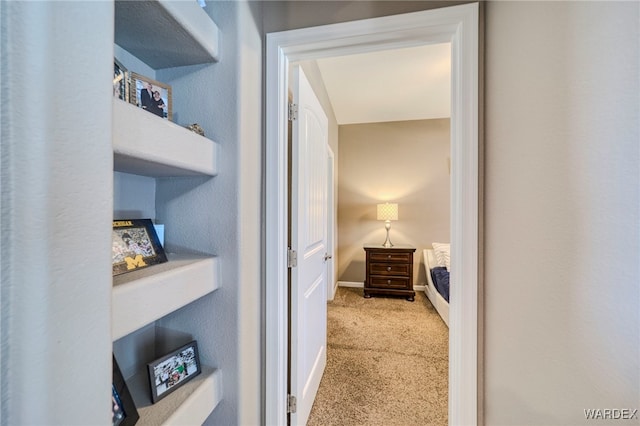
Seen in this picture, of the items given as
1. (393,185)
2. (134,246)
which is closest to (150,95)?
(134,246)

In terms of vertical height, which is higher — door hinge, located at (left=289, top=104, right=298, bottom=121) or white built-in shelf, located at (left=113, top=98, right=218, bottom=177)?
door hinge, located at (left=289, top=104, right=298, bottom=121)

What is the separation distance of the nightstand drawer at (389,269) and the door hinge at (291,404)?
8.42ft

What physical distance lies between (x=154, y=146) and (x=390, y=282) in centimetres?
352

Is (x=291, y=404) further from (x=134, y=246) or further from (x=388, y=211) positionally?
(x=388, y=211)

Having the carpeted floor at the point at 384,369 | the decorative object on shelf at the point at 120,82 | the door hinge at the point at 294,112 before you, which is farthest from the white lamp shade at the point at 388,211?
the decorative object on shelf at the point at 120,82

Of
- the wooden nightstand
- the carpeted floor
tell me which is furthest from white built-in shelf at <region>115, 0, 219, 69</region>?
the wooden nightstand

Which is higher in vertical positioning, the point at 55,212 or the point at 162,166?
the point at 162,166

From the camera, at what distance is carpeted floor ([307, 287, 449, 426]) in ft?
5.45

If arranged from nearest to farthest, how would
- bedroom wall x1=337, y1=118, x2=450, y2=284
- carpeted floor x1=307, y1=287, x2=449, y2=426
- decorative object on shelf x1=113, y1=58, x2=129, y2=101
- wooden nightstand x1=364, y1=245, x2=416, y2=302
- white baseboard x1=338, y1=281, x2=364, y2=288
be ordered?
decorative object on shelf x1=113, y1=58, x2=129, y2=101 < carpeted floor x1=307, y1=287, x2=449, y2=426 < wooden nightstand x1=364, y1=245, x2=416, y2=302 < bedroom wall x1=337, y1=118, x2=450, y2=284 < white baseboard x1=338, y1=281, x2=364, y2=288

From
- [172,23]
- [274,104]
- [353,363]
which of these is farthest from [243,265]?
[353,363]

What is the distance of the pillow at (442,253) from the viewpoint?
3513 mm

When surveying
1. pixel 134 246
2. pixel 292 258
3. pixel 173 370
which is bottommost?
pixel 173 370

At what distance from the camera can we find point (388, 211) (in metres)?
3.98

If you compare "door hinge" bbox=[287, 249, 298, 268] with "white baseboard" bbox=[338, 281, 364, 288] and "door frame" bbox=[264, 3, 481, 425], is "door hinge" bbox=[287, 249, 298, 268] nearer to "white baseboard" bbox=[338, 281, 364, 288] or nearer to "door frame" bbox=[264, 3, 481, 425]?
"door frame" bbox=[264, 3, 481, 425]
